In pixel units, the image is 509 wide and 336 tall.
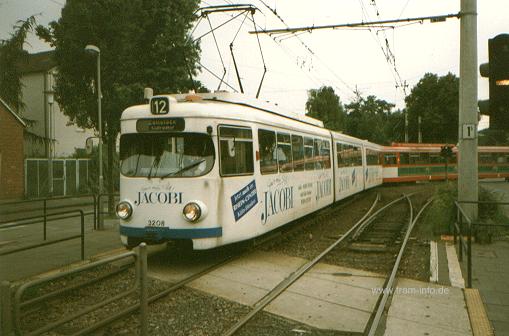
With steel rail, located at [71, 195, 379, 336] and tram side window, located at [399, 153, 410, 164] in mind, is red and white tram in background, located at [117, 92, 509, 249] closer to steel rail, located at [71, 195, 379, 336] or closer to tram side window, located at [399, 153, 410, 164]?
steel rail, located at [71, 195, 379, 336]

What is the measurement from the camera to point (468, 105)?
Result: 41.2 feet

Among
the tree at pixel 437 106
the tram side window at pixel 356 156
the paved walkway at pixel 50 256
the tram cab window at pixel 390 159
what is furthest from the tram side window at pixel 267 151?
the tree at pixel 437 106

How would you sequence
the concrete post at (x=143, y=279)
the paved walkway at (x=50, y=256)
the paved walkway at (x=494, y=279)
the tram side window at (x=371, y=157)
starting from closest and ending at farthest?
1. the concrete post at (x=143, y=279)
2. the paved walkway at (x=494, y=279)
3. the paved walkway at (x=50, y=256)
4. the tram side window at (x=371, y=157)

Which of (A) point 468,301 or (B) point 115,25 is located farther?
(B) point 115,25

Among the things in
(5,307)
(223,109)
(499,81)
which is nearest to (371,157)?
(223,109)

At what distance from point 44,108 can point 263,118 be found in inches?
1185

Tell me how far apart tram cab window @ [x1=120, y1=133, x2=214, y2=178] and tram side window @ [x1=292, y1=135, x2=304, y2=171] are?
4069mm

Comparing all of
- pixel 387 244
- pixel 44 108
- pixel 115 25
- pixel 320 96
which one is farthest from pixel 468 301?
pixel 320 96

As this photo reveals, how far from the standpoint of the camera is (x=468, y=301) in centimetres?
697

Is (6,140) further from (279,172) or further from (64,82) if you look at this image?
(279,172)

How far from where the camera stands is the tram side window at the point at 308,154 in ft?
45.7

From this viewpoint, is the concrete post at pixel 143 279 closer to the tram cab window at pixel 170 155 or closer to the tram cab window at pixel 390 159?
the tram cab window at pixel 170 155

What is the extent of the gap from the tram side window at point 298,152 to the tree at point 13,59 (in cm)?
902

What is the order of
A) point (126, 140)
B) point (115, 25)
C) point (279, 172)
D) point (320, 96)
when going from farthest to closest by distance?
point (320, 96) < point (115, 25) < point (279, 172) < point (126, 140)
